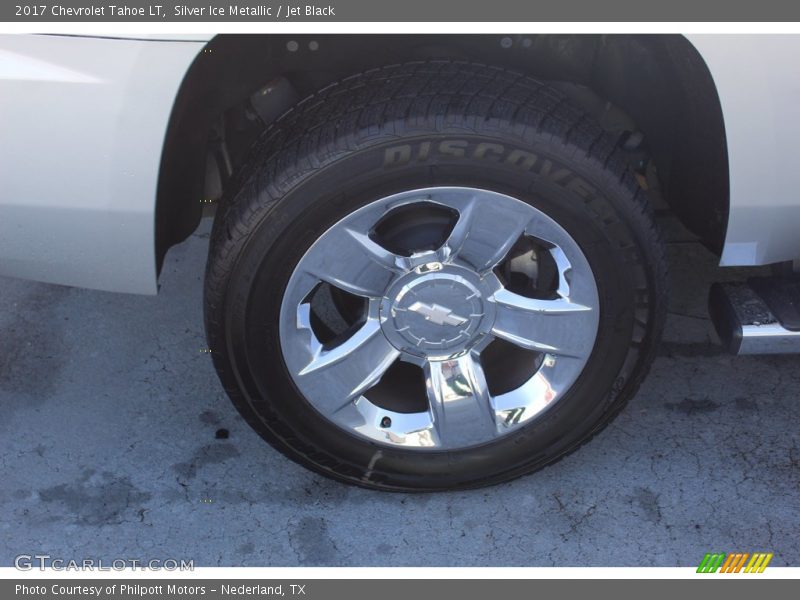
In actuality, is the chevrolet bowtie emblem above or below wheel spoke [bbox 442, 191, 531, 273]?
below

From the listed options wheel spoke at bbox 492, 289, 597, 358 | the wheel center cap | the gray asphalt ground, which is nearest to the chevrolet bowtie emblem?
the wheel center cap

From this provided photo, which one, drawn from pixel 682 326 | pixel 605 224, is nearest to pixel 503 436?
pixel 605 224

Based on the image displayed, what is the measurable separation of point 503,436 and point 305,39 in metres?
1.07

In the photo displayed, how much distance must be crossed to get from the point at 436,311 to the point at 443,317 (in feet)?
0.08

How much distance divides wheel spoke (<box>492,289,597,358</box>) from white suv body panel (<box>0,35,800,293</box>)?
380 millimetres

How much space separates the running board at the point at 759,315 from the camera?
2.12 meters

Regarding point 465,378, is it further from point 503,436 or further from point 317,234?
point 317,234

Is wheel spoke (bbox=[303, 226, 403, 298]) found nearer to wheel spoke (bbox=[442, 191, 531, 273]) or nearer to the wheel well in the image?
wheel spoke (bbox=[442, 191, 531, 273])

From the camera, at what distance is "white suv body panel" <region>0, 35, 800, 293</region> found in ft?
5.83

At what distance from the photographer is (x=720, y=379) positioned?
2666mm

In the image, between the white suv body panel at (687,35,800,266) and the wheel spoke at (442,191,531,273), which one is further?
the wheel spoke at (442,191,531,273)

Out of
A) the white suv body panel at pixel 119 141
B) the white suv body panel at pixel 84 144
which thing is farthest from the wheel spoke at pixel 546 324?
the white suv body panel at pixel 84 144

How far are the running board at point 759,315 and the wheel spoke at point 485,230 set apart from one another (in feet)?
1.99

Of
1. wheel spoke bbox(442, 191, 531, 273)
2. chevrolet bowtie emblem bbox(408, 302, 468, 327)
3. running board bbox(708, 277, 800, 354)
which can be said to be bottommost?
chevrolet bowtie emblem bbox(408, 302, 468, 327)
